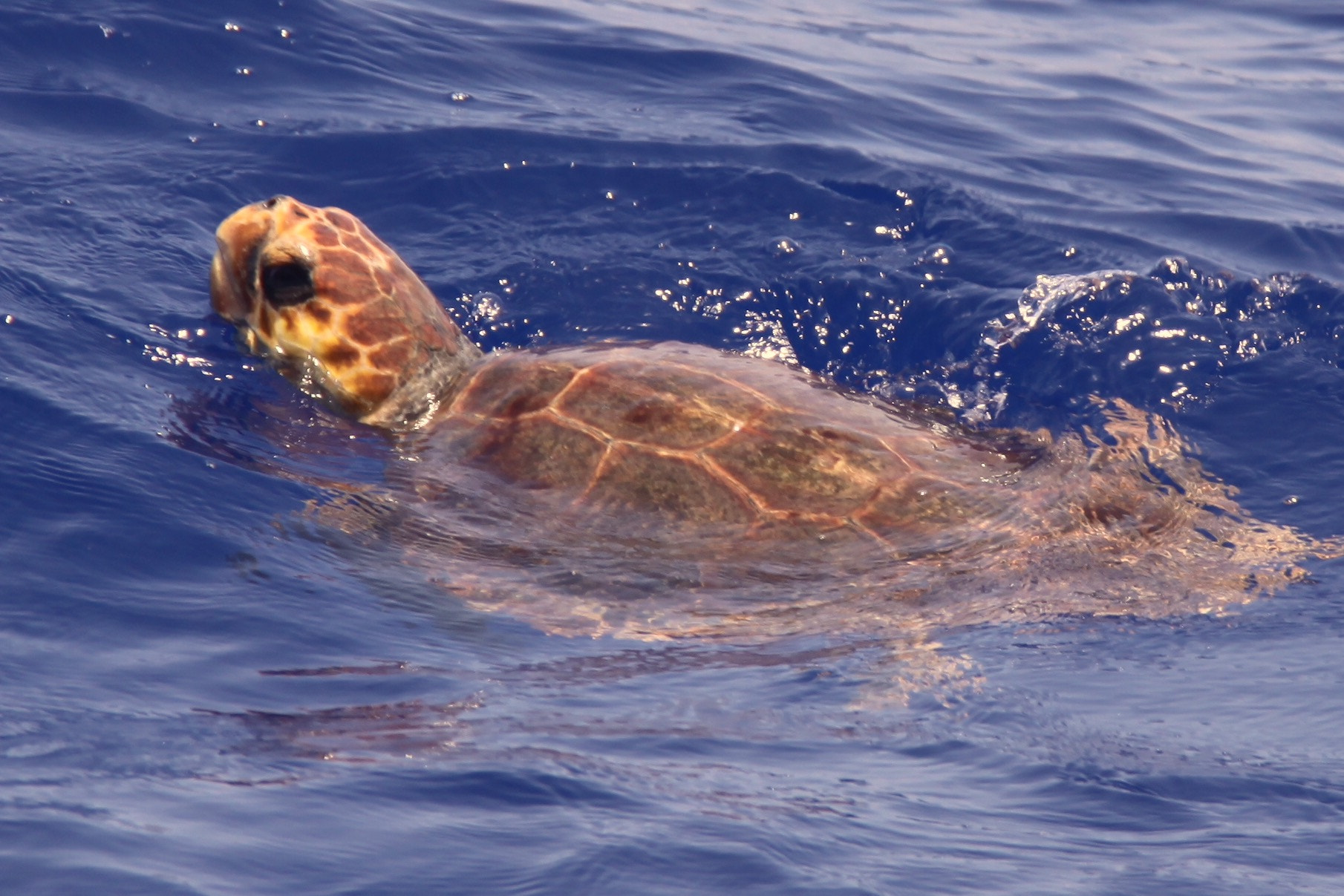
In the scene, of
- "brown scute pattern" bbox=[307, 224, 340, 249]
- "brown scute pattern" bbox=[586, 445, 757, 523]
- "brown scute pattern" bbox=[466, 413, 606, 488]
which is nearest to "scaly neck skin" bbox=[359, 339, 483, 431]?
"brown scute pattern" bbox=[466, 413, 606, 488]

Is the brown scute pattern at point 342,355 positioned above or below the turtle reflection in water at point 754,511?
above

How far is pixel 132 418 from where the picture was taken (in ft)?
19.4

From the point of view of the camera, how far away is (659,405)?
5582 mm

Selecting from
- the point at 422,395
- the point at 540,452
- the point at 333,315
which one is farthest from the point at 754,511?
the point at 333,315

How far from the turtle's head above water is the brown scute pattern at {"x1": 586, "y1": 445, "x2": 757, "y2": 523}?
1344 millimetres

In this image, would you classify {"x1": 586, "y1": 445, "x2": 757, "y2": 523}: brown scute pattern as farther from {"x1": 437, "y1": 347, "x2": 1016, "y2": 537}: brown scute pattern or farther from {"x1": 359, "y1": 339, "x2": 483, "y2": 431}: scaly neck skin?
{"x1": 359, "y1": 339, "x2": 483, "y2": 431}: scaly neck skin

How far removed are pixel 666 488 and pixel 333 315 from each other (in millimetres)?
2188

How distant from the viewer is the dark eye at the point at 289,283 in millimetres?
6461

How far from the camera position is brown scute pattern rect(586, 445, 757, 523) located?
521 cm

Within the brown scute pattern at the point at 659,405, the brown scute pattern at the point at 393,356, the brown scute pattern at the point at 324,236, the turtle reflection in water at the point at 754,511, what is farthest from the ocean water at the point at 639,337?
the brown scute pattern at the point at 659,405

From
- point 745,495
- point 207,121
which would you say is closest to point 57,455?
point 745,495

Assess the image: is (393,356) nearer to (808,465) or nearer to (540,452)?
(540,452)

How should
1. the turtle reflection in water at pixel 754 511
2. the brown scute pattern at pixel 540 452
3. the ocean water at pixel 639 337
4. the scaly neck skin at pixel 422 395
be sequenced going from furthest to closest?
the scaly neck skin at pixel 422 395, the brown scute pattern at pixel 540 452, the turtle reflection in water at pixel 754 511, the ocean water at pixel 639 337

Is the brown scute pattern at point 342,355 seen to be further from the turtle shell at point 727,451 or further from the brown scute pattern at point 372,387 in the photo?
the turtle shell at point 727,451
